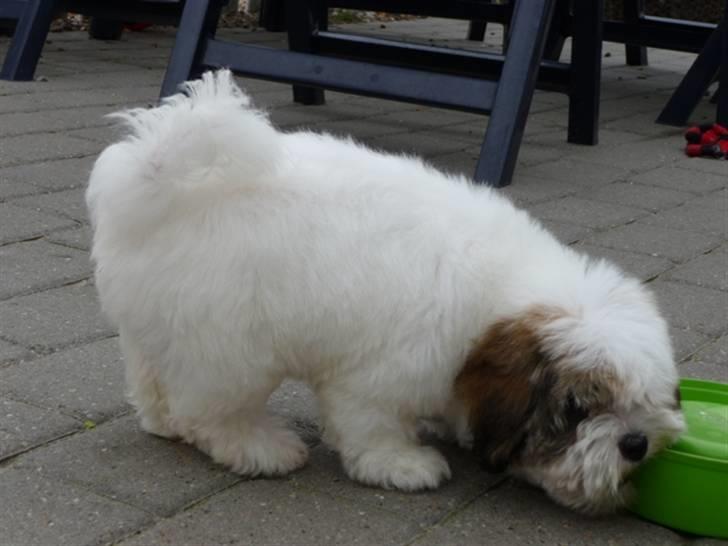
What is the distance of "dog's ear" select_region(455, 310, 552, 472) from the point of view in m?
2.46

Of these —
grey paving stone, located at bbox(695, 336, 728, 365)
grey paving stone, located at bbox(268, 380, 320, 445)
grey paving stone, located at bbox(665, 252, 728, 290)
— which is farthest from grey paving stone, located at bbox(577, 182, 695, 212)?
grey paving stone, located at bbox(268, 380, 320, 445)

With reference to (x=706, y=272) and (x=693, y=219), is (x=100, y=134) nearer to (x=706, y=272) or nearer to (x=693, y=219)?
(x=693, y=219)

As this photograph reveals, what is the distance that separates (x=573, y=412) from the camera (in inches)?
96.3

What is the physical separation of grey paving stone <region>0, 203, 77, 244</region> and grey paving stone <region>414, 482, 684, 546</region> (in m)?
2.17

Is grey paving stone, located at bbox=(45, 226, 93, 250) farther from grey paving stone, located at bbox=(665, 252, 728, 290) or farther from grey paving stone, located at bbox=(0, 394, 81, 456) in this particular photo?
grey paving stone, located at bbox=(665, 252, 728, 290)

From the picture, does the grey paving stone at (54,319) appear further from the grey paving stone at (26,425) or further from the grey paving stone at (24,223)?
the grey paving stone at (24,223)

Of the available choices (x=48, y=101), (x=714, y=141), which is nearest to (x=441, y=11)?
(x=714, y=141)

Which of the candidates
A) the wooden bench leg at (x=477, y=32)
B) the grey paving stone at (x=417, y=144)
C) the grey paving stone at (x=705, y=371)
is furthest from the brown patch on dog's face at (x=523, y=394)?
the wooden bench leg at (x=477, y=32)

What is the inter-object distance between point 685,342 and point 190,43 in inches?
111

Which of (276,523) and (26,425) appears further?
(26,425)

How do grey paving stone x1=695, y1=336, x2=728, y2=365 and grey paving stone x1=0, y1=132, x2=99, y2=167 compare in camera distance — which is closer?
grey paving stone x1=695, y1=336, x2=728, y2=365

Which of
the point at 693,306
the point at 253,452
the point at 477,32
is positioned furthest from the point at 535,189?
the point at 477,32

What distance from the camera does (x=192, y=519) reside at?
2.45 metres

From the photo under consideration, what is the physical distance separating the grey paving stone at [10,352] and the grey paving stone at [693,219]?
268cm
